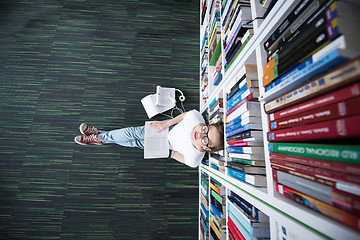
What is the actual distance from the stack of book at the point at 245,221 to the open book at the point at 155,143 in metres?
0.77

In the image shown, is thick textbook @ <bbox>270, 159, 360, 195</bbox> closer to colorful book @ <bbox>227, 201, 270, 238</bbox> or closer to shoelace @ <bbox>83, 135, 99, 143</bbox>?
colorful book @ <bbox>227, 201, 270, 238</bbox>

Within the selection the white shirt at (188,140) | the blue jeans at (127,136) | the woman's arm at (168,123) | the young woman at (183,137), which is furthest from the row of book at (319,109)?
the blue jeans at (127,136)

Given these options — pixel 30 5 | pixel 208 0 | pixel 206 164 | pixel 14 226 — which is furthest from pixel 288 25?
pixel 30 5

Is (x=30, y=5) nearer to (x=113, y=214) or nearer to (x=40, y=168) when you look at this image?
(x=40, y=168)

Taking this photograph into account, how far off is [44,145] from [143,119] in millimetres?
1205

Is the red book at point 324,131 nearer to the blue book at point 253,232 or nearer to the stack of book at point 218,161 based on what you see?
the blue book at point 253,232

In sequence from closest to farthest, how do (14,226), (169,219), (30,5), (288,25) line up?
(288,25)
(14,226)
(169,219)
(30,5)

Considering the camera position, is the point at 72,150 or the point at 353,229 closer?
the point at 353,229

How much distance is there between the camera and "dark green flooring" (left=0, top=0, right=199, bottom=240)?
1.88m

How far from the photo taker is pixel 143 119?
211 cm

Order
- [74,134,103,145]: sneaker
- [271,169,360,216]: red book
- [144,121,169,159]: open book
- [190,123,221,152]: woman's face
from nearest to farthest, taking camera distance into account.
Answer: [271,169,360,216]: red book < [190,123,221,152]: woman's face < [144,121,169,159]: open book < [74,134,103,145]: sneaker

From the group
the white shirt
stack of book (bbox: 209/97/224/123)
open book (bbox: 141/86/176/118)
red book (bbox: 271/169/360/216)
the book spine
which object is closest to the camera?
red book (bbox: 271/169/360/216)

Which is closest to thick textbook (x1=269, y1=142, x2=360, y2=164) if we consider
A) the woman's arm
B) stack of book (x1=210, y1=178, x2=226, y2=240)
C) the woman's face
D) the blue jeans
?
the woman's face

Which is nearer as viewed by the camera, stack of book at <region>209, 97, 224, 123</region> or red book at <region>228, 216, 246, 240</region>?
red book at <region>228, 216, 246, 240</region>
